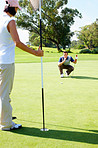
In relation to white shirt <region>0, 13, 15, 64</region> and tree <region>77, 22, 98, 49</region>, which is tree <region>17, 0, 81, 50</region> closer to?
tree <region>77, 22, 98, 49</region>

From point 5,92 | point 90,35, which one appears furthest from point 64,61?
point 90,35

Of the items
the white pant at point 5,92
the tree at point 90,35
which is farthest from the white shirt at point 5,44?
the tree at point 90,35

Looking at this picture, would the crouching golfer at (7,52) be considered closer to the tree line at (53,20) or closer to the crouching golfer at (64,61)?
the crouching golfer at (64,61)

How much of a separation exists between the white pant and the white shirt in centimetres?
10

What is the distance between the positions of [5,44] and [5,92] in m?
0.83

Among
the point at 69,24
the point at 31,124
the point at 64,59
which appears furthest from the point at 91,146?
the point at 69,24

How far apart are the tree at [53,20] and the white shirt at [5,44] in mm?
62446

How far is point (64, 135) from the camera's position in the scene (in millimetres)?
4051

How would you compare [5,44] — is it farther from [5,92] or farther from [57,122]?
[57,122]

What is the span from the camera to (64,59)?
12.3 m

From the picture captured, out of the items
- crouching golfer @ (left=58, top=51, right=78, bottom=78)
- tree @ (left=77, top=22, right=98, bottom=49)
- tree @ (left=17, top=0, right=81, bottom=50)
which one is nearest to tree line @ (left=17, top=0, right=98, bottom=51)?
tree @ (left=17, top=0, right=81, bottom=50)

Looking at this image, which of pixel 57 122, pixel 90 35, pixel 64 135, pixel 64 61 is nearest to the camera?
pixel 64 135

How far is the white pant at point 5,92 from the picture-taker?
165 inches

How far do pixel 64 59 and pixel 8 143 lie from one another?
888 centimetres
